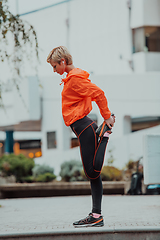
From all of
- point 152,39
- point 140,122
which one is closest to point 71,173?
point 140,122

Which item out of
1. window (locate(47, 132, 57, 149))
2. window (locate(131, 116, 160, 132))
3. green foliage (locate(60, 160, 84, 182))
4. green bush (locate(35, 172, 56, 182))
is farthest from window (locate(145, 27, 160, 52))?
green bush (locate(35, 172, 56, 182))

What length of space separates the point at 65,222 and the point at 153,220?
1013mm

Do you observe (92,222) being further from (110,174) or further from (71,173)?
(71,173)

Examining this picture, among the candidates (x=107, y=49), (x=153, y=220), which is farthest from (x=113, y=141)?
(x=153, y=220)

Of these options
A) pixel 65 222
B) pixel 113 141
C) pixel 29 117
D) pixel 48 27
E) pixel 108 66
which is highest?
pixel 48 27

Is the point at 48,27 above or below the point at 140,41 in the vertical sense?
above

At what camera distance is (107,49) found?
62.8 feet

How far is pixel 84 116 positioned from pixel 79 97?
0.66ft

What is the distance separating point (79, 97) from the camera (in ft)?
14.0

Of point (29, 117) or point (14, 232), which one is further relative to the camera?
point (29, 117)

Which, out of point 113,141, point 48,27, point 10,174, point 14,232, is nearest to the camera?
point 14,232

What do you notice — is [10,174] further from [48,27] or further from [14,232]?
[48,27]

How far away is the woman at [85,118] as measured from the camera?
13.7 ft

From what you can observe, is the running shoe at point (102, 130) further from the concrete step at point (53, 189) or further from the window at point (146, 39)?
the window at point (146, 39)
